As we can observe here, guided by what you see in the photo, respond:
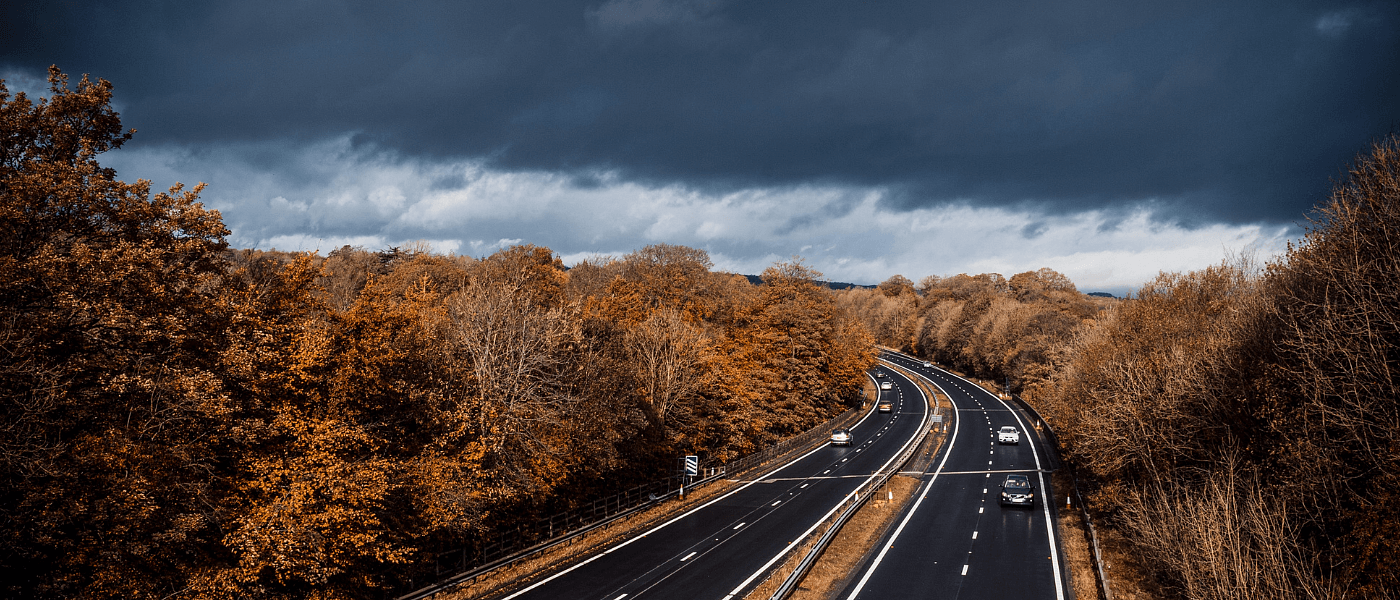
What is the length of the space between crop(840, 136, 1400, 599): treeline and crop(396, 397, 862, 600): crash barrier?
20.8 m

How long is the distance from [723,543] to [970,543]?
10.2 metres

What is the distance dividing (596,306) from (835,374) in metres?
29.4

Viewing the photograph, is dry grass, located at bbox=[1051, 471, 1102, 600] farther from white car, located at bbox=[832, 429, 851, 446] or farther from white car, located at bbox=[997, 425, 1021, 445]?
white car, located at bbox=[832, 429, 851, 446]

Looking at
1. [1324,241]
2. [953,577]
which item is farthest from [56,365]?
[1324,241]

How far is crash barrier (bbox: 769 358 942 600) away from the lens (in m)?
21.3

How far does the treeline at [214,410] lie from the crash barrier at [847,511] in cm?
1015

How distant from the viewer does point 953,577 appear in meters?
23.2

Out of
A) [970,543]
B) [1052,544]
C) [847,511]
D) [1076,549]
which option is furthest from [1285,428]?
[847,511]

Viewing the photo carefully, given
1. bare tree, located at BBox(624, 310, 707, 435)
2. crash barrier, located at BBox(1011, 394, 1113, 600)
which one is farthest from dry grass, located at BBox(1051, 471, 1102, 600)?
bare tree, located at BBox(624, 310, 707, 435)

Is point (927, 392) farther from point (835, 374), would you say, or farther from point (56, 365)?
point (56, 365)

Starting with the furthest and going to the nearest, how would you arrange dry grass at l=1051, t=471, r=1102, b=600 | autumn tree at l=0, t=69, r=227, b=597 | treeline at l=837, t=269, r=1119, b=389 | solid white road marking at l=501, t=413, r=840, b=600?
treeline at l=837, t=269, r=1119, b=389 → solid white road marking at l=501, t=413, r=840, b=600 → dry grass at l=1051, t=471, r=1102, b=600 → autumn tree at l=0, t=69, r=227, b=597

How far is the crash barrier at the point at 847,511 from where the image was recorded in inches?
839

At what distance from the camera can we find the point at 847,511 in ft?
99.8

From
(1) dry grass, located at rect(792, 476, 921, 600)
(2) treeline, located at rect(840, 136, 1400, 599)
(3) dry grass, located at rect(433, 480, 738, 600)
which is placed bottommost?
(1) dry grass, located at rect(792, 476, 921, 600)
